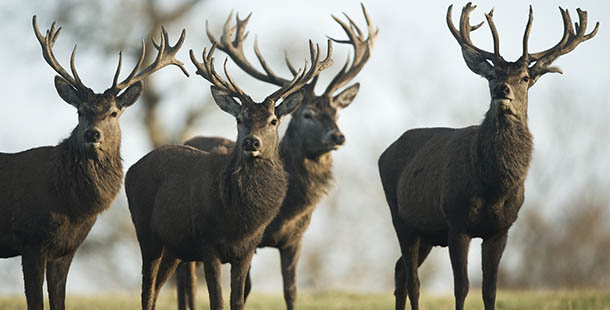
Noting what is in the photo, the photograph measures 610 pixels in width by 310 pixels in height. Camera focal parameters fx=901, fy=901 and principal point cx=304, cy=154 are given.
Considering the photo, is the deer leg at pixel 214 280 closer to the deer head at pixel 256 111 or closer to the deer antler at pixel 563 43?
the deer head at pixel 256 111

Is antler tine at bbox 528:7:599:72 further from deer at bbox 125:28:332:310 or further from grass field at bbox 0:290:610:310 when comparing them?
grass field at bbox 0:290:610:310

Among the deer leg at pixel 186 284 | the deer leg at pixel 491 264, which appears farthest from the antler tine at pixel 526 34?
the deer leg at pixel 186 284

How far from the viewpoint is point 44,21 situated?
21531 mm

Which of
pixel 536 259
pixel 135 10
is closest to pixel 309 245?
pixel 536 259

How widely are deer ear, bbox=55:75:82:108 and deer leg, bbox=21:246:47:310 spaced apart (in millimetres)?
1542

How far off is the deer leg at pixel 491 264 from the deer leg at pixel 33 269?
426cm

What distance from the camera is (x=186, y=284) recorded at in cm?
1072

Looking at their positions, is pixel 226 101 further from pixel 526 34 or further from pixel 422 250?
pixel 526 34

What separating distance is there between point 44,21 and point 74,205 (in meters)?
13.7

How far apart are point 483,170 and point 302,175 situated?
12.1 feet

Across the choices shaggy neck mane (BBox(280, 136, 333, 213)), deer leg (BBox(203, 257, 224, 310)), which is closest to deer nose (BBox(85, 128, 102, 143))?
deer leg (BBox(203, 257, 224, 310))

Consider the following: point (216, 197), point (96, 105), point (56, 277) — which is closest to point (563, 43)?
A: point (216, 197)

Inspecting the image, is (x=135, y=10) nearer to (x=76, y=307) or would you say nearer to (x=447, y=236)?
(x=76, y=307)

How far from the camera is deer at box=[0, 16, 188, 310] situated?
874cm
